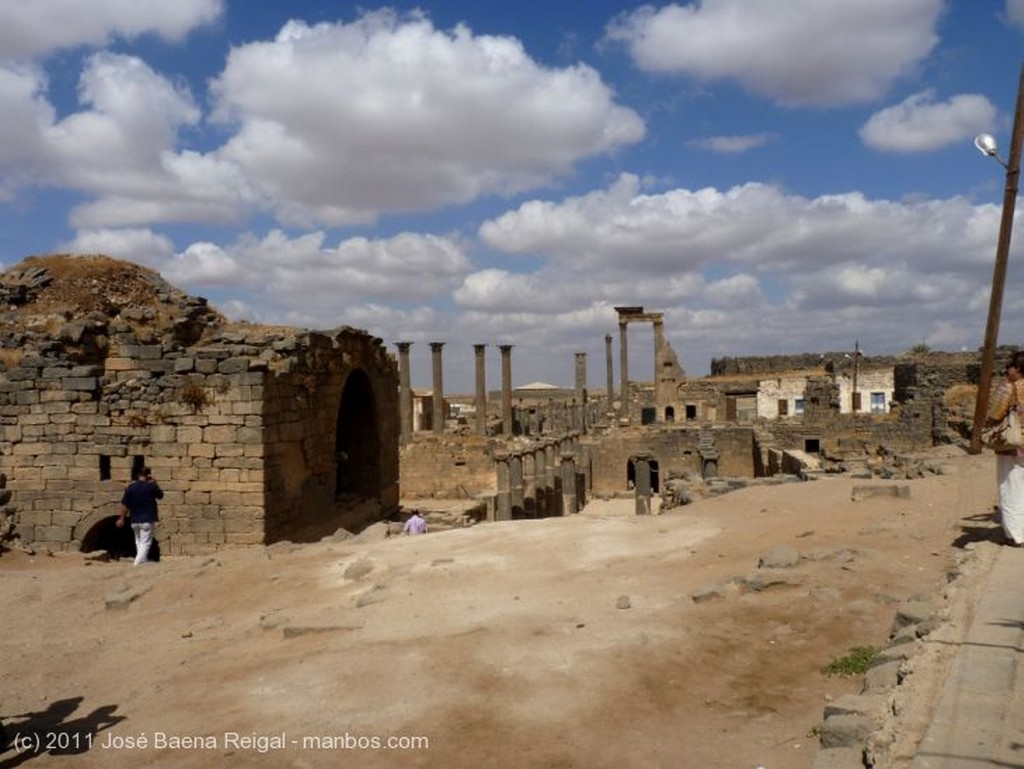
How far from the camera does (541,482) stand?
2439 cm

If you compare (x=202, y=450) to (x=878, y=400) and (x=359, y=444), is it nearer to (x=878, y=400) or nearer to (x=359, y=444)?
(x=359, y=444)

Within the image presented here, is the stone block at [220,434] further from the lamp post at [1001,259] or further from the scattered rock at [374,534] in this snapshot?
the lamp post at [1001,259]

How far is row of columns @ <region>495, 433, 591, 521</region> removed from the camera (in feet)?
69.7

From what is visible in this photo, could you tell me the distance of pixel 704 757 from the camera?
3.77 metres

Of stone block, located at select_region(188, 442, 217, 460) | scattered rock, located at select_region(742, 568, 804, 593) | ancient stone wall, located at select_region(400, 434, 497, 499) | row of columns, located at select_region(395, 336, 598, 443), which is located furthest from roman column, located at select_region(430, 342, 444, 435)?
scattered rock, located at select_region(742, 568, 804, 593)

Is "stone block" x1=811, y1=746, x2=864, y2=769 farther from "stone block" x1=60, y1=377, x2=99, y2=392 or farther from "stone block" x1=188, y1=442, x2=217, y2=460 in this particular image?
"stone block" x1=60, y1=377, x2=99, y2=392

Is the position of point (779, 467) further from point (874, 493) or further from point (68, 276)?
point (68, 276)

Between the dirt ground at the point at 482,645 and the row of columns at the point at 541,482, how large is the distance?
11515 mm

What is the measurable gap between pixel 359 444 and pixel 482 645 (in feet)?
41.3

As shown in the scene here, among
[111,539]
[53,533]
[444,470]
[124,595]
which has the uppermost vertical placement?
[124,595]

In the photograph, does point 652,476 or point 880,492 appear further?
point 652,476

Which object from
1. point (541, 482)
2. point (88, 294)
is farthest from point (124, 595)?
point (541, 482)

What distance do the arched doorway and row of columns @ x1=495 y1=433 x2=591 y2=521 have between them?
4396mm

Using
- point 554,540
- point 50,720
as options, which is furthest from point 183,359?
point 50,720
